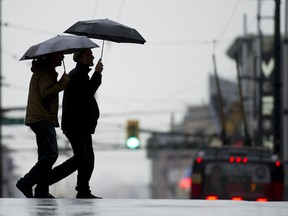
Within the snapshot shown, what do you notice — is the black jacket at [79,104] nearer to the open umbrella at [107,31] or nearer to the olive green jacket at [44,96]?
the olive green jacket at [44,96]

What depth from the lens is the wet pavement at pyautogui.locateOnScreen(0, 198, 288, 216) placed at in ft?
31.3

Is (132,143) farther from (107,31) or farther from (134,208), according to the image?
(134,208)

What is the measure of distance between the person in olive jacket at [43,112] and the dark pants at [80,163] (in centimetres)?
23

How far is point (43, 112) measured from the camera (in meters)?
13.5

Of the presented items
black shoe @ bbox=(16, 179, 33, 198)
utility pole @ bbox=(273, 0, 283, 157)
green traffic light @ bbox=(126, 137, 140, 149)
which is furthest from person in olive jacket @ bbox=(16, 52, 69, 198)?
green traffic light @ bbox=(126, 137, 140, 149)

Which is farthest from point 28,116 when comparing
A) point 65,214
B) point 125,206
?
point 65,214

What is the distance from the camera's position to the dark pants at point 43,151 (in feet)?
44.2

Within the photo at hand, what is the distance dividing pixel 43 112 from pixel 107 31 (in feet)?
5.30

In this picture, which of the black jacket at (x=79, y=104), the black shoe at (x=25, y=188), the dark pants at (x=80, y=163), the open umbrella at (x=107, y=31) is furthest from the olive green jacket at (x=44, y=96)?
the open umbrella at (x=107, y=31)

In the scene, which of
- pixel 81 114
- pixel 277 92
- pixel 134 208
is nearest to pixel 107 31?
pixel 81 114

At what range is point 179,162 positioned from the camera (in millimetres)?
181625

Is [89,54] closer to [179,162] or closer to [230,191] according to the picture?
[230,191]

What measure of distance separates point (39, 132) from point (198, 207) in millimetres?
3383

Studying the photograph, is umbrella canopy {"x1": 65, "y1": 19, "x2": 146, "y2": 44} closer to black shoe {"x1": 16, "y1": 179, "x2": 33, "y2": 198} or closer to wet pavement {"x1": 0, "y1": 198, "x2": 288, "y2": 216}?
black shoe {"x1": 16, "y1": 179, "x2": 33, "y2": 198}
